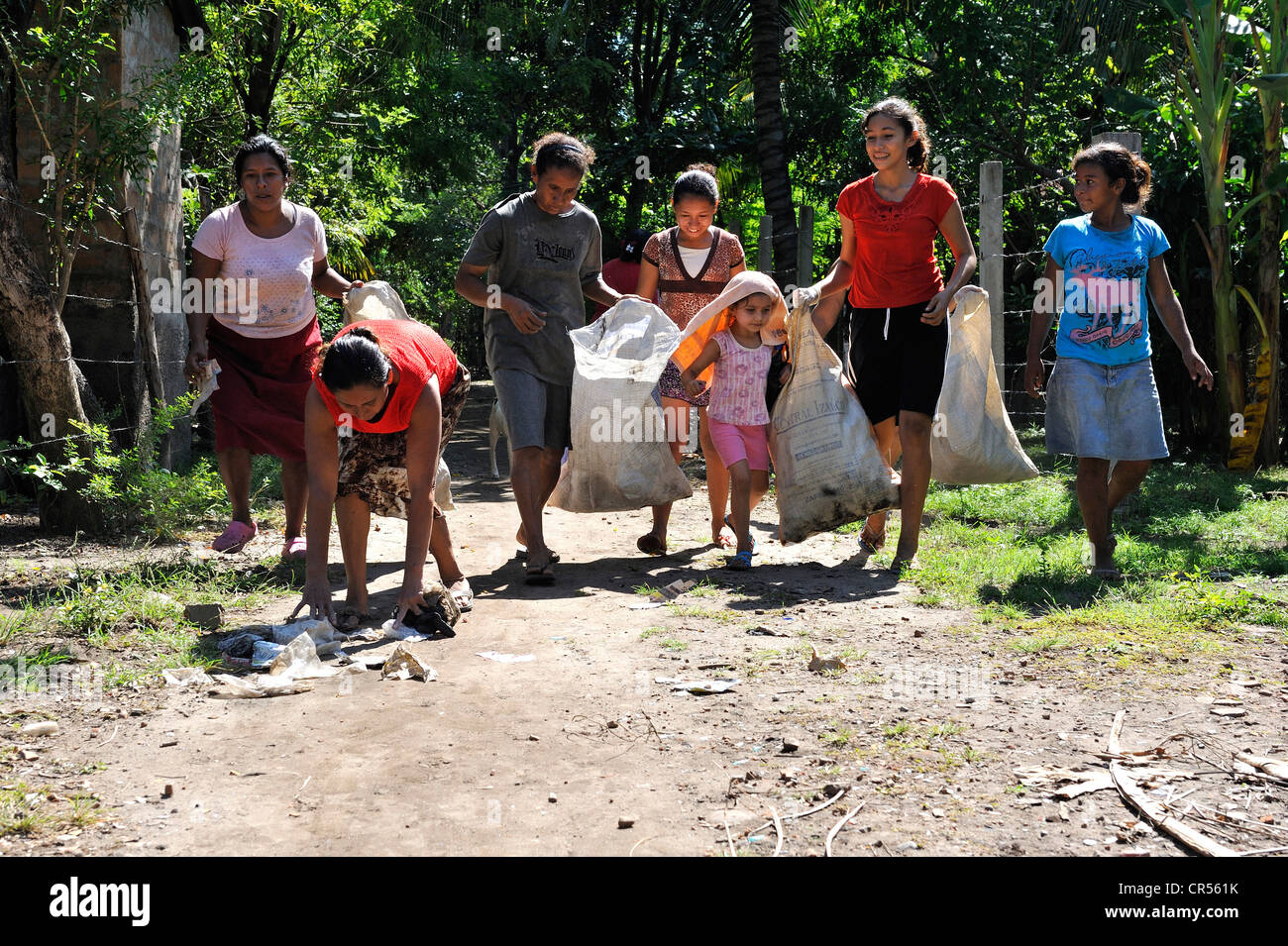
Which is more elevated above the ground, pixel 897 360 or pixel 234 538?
pixel 897 360

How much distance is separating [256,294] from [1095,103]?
43.3 feet

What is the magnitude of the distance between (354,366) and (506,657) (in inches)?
44.8

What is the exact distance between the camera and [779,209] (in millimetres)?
11352

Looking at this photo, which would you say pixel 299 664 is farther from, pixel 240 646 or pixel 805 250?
pixel 805 250

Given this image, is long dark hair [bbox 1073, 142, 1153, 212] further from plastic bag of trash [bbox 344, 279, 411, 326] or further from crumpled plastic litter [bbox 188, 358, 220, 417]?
crumpled plastic litter [bbox 188, 358, 220, 417]

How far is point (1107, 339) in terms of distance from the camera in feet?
17.5

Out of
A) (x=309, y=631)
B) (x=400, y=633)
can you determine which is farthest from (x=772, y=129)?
(x=309, y=631)

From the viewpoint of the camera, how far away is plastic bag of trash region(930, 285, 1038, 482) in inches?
240

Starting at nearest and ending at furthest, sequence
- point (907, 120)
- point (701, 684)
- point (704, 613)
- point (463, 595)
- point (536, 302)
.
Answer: point (701, 684) < point (704, 613) < point (463, 595) < point (907, 120) < point (536, 302)

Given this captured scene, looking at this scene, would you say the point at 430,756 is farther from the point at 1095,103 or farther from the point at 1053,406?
the point at 1095,103

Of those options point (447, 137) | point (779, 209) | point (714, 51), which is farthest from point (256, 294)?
point (714, 51)

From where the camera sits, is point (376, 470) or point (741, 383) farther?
point (741, 383)

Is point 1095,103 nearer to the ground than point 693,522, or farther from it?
farther from it

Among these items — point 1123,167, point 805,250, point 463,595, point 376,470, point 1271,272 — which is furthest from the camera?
point 805,250
